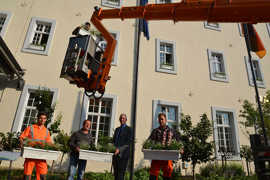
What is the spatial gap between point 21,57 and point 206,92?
898 cm

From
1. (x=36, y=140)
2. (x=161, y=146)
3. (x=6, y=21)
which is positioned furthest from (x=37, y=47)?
(x=161, y=146)

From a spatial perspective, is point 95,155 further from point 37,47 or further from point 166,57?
point 166,57

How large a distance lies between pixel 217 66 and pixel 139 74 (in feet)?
16.0

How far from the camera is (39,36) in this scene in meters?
9.09

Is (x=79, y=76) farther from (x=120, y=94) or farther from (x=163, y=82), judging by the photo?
(x=163, y=82)

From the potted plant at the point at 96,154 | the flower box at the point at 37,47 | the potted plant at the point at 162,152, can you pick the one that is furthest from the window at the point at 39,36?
the potted plant at the point at 162,152

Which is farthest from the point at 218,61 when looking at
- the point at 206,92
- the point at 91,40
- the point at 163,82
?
the point at 91,40

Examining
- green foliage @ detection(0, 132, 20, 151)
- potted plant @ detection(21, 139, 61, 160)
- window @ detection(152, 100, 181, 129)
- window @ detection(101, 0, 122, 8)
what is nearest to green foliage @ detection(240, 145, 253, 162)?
window @ detection(152, 100, 181, 129)

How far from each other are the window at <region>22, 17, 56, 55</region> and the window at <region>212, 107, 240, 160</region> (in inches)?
344

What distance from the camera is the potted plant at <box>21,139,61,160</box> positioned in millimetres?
3289

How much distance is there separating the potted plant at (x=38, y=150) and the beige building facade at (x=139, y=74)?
4.08 meters

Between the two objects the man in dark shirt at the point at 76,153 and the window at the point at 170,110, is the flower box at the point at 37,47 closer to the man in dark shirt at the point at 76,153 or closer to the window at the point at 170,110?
the window at the point at 170,110

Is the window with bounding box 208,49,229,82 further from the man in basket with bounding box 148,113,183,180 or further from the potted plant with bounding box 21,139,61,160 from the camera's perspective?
the potted plant with bounding box 21,139,61,160

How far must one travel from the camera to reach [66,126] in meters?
7.57
